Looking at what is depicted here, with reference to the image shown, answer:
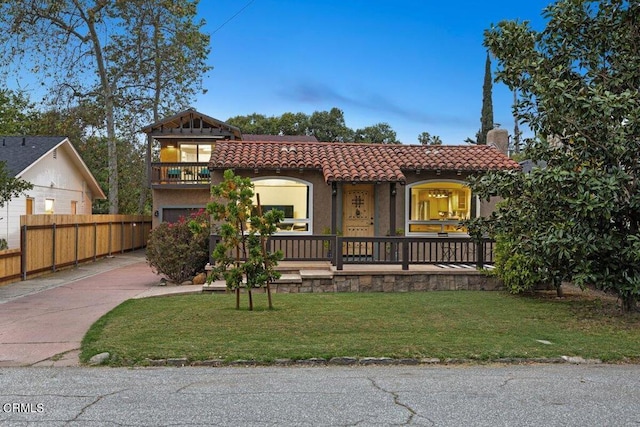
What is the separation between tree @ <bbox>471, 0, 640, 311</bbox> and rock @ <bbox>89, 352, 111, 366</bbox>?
263 inches

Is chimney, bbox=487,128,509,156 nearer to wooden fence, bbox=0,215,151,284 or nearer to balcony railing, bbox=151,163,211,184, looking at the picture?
balcony railing, bbox=151,163,211,184

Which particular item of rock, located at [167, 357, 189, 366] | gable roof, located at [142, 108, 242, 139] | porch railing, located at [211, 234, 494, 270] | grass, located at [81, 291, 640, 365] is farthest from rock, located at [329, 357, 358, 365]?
gable roof, located at [142, 108, 242, 139]

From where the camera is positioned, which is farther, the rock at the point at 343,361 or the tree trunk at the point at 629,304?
the tree trunk at the point at 629,304

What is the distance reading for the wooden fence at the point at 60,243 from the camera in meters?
13.9

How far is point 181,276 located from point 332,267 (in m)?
4.08

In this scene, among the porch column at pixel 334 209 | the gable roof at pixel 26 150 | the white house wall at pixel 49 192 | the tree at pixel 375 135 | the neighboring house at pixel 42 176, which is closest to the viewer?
the porch column at pixel 334 209

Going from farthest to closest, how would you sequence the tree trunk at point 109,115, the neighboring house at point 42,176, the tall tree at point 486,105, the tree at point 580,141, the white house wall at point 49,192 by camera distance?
the tall tree at point 486,105 → the tree trunk at point 109,115 → the neighboring house at point 42,176 → the white house wall at point 49,192 → the tree at point 580,141

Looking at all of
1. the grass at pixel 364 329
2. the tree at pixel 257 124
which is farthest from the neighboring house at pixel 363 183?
the tree at pixel 257 124

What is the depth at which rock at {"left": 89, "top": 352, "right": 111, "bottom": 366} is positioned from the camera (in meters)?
6.19

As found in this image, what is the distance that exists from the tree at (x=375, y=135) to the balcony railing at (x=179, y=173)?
3194 centimetres

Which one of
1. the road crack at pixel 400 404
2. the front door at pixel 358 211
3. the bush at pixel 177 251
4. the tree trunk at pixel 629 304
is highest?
the front door at pixel 358 211

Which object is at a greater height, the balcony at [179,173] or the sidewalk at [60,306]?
the balcony at [179,173]

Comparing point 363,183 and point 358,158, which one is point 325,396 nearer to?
point 363,183

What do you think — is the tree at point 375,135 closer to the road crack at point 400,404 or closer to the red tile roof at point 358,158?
the red tile roof at point 358,158
